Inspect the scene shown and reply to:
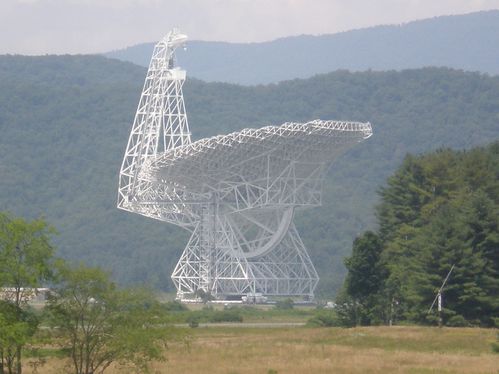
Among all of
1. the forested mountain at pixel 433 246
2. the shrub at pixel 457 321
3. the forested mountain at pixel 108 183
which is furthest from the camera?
the forested mountain at pixel 108 183

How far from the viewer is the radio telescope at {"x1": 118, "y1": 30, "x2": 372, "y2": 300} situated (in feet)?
309

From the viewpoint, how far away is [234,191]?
101 m

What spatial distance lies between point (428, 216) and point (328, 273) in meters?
73.5

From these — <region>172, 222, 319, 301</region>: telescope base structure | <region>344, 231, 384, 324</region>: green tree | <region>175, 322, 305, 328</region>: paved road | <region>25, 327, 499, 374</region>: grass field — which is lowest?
<region>25, 327, 499, 374</region>: grass field

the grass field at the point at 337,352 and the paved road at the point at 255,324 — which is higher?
the paved road at the point at 255,324

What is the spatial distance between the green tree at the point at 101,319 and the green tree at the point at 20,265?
893 mm

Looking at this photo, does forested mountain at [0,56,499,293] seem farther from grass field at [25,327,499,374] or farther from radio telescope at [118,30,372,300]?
grass field at [25,327,499,374]

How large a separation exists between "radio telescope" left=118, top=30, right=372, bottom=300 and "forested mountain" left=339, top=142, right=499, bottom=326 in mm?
14933

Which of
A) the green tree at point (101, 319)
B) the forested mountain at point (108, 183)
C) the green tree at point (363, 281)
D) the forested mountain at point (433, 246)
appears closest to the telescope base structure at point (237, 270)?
the forested mountain at point (108, 183)

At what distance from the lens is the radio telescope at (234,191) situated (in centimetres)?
9431

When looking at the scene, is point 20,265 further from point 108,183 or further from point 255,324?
point 108,183

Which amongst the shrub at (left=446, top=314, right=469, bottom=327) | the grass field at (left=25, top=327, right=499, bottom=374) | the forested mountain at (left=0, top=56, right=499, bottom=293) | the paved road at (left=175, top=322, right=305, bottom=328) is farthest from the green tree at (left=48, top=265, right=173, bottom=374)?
the forested mountain at (left=0, top=56, right=499, bottom=293)

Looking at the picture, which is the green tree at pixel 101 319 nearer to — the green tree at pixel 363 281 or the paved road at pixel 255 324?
the green tree at pixel 363 281

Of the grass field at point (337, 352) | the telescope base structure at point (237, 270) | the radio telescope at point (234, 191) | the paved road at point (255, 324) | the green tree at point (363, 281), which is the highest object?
the radio telescope at point (234, 191)
